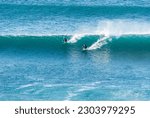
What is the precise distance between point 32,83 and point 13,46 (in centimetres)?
1083

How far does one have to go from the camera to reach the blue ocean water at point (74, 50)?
38.1 metres

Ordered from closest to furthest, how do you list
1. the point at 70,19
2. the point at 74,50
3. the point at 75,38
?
1. the point at 74,50
2. the point at 75,38
3. the point at 70,19

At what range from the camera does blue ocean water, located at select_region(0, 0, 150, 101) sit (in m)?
38.1

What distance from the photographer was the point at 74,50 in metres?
47.6

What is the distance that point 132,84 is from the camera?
128 feet

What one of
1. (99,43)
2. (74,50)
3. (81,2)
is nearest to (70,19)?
(81,2)

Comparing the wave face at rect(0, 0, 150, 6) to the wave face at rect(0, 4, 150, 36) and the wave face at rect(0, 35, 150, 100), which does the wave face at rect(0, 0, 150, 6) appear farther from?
the wave face at rect(0, 35, 150, 100)

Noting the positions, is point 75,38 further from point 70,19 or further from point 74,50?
point 70,19

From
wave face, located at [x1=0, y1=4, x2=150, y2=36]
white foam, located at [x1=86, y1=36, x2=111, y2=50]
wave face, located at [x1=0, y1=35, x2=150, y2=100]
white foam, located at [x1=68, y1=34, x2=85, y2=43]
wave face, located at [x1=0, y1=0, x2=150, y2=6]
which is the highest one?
wave face, located at [x1=0, y1=0, x2=150, y2=6]

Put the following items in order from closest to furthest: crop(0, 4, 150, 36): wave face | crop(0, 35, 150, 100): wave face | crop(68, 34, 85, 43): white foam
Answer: crop(0, 35, 150, 100): wave face
crop(68, 34, 85, 43): white foam
crop(0, 4, 150, 36): wave face

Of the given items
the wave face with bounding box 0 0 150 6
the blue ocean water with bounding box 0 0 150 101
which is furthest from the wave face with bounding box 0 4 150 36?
the wave face with bounding box 0 0 150 6

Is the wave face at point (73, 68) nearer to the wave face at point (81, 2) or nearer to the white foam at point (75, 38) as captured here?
the white foam at point (75, 38)

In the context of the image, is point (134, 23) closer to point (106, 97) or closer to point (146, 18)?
point (146, 18)

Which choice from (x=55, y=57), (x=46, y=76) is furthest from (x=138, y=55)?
(x=46, y=76)
